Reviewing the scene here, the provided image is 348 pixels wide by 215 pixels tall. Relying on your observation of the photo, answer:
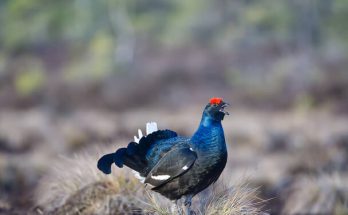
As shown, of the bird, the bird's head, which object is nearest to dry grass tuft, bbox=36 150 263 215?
the bird

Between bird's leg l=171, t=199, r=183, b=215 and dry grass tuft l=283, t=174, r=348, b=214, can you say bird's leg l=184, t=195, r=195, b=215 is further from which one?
dry grass tuft l=283, t=174, r=348, b=214

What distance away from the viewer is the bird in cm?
469

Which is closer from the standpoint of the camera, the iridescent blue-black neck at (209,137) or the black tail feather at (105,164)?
the iridescent blue-black neck at (209,137)

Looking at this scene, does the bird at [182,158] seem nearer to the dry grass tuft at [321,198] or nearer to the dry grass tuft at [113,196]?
the dry grass tuft at [113,196]

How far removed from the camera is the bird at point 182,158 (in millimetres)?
4688

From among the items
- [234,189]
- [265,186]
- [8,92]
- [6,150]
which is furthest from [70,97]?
[234,189]

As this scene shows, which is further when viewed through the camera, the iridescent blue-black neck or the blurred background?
the blurred background

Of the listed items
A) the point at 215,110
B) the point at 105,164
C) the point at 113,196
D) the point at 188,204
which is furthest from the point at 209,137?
the point at 113,196

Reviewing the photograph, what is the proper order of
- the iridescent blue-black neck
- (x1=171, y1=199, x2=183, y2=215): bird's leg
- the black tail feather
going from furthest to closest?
(x1=171, y1=199, x2=183, y2=215): bird's leg < the black tail feather < the iridescent blue-black neck

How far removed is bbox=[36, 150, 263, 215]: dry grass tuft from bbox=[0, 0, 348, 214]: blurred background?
5.21m

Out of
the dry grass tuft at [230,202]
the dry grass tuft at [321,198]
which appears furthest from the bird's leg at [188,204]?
the dry grass tuft at [321,198]

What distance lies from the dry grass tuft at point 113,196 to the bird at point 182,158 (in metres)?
0.29

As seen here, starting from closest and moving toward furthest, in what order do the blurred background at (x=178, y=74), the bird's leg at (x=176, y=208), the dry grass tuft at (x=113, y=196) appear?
the bird's leg at (x=176, y=208), the dry grass tuft at (x=113, y=196), the blurred background at (x=178, y=74)

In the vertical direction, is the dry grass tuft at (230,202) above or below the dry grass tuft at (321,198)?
below
